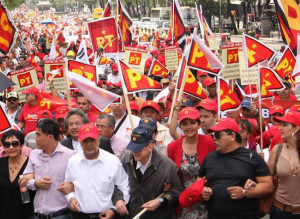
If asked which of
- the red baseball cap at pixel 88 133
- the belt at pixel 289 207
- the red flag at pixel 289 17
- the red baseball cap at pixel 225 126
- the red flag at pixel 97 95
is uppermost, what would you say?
the red flag at pixel 289 17

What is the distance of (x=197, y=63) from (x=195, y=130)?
2.35 m

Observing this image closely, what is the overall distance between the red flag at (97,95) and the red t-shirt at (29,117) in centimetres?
162

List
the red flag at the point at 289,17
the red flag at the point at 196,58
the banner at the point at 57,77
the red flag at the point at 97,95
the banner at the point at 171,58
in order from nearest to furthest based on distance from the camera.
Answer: the red flag at the point at 97,95
the red flag at the point at 196,58
the red flag at the point at 289,17
the banner at the point at 57,77
the banner at the point at 171,58

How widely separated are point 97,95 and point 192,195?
2.74m

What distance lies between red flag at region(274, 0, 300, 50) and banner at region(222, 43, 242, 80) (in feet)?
2.93

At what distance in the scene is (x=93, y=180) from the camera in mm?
5418

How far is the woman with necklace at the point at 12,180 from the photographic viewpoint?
600cm

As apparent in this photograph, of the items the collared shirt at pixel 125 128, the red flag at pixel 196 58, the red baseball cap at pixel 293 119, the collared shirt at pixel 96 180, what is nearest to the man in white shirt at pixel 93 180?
the collared shirt at pixel 96 180

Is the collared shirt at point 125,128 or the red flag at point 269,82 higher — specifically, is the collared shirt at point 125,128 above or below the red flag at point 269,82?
below

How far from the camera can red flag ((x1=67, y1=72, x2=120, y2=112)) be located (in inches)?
296

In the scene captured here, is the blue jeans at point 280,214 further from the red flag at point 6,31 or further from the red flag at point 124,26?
the red flag at point 124,26

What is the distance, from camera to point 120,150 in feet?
21.4

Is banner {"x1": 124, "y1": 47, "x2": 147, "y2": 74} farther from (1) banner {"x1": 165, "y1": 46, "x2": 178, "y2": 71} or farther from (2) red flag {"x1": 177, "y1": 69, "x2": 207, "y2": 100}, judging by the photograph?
(2) red flag {"x1": 177, "y1": 69, "x2": 207, "y2": 100}

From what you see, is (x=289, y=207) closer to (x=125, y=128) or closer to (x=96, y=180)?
(x=96, y=180)
